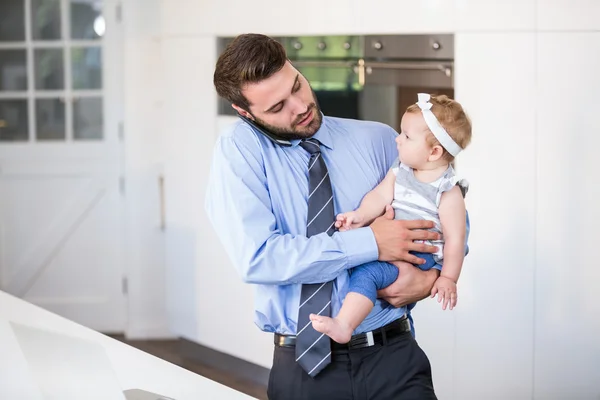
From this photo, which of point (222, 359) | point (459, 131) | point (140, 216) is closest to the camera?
point (459, 131)

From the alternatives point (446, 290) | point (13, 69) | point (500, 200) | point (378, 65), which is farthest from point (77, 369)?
point (13, 69)

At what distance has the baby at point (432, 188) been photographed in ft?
6.40

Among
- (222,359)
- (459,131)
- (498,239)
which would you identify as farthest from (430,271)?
(222,359)

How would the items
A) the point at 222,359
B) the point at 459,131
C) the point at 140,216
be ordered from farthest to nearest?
the point at 140,216, the point at 222,359, the point at 459,131

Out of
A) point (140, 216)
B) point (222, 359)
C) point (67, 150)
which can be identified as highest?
point (67, 150)

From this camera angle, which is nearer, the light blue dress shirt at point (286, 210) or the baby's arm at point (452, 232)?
the light blue dress shirt at point (286, 210)

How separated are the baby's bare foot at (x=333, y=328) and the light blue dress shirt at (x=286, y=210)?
9cm

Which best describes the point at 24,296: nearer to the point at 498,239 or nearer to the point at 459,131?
the point at 498,239

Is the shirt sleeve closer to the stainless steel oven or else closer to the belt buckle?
the belt buckle

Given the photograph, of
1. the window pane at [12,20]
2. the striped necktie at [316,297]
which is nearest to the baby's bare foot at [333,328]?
the striped necktie at [316,297]

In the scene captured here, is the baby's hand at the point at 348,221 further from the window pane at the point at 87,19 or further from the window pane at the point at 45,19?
the window pane at the point at 45,19

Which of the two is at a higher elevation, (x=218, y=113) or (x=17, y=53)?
(x=17, y=53)

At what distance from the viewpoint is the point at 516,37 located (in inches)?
129

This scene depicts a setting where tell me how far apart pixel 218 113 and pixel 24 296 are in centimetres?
184
